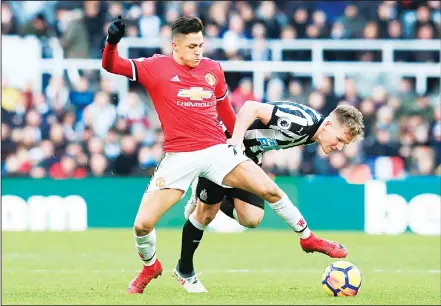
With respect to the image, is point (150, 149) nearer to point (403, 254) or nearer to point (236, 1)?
point (236, 1)

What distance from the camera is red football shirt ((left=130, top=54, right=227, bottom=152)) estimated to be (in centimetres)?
872

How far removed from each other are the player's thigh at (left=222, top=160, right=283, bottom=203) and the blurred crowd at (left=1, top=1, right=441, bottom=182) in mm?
8559

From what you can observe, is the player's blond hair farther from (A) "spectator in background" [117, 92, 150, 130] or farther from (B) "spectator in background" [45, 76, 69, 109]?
(B) "spectator in background" [45, 76, 69, 109]

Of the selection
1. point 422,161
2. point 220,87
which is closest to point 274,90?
point 422,161

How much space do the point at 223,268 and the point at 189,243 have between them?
2523mm

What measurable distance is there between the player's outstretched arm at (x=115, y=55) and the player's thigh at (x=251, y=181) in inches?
46.0

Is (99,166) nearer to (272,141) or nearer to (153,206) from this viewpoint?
(272,141)

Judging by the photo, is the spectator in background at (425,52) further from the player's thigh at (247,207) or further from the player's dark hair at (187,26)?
the player's dark hair at (187,26)

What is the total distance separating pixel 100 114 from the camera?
58.7 ft

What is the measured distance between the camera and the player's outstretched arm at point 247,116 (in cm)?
899

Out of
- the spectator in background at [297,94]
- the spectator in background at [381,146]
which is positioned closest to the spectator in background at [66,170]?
the spectator in background at [297,94]

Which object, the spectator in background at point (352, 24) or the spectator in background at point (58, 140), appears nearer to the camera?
the spectator in background at point (58, 140)

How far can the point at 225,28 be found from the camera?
18.7 m

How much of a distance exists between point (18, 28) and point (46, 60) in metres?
0.87
